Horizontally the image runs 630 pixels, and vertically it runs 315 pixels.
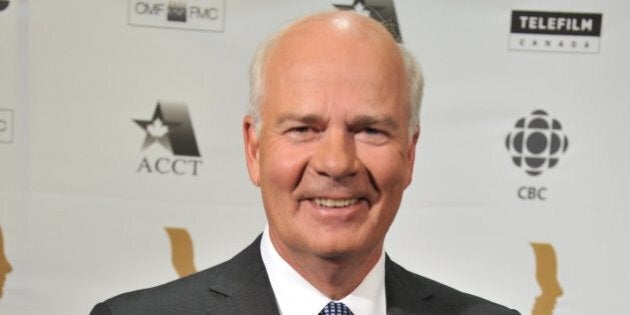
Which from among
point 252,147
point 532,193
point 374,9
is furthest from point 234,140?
point 252,147

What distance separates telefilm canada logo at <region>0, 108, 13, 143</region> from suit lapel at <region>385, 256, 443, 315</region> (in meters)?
1.38

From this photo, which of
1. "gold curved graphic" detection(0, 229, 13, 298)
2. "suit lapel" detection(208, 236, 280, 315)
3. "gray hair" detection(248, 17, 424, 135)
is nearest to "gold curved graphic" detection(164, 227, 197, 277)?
"gold curved graphic" detection(0, 229, 13, 298)

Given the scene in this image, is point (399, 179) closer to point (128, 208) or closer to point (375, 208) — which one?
point (375, 208)

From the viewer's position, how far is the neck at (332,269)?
1535mm

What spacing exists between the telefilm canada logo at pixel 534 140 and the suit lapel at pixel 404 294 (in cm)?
102

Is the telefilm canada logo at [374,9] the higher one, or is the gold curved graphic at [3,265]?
the telefilm canada logo at [374,9]

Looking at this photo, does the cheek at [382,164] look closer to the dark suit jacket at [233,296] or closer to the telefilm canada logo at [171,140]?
the dark suit jacket at [233,296]

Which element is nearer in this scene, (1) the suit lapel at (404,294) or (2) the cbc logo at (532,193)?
(1) the suit lapel at (404,294)

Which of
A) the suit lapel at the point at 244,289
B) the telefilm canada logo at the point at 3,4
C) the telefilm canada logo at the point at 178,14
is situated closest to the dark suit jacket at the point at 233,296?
the suit lapel at the point at 244,289

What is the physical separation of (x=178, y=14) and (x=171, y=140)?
0.35 meters

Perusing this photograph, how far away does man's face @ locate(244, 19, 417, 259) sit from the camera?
1.48 meters

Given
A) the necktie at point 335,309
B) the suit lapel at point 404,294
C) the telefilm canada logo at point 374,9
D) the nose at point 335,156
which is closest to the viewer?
the nose at point 335,156

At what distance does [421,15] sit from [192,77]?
0.66 metres

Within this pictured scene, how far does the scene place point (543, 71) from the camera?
2678 millimetres
